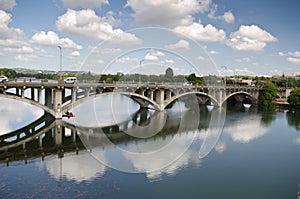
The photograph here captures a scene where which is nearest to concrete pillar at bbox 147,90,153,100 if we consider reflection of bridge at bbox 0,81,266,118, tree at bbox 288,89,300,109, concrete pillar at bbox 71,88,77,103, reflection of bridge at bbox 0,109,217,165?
reflection of bridge at bbox 0,81,266,118

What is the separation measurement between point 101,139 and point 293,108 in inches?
1668

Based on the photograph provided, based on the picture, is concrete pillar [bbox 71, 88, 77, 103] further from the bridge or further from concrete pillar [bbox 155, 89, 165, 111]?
concrete pillar [bbox 155, 89, 165, 111]

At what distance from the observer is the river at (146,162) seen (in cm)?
1385

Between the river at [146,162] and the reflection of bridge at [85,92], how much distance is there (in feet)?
7.90

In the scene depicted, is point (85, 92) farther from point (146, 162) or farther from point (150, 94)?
point (146, 162)

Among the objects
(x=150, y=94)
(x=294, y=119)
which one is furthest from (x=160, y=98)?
(x=294, y=119)

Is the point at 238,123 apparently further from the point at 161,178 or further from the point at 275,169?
the point at 161,178

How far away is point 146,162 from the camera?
17.8 meters

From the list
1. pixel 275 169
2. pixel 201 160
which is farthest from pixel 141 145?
pixel 275 169

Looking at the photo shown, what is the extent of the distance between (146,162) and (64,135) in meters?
9.85

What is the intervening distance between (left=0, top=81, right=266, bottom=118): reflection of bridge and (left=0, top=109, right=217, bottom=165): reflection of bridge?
2286 mm

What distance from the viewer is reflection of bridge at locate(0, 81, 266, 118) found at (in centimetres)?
2662

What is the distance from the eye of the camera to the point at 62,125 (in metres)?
27.4

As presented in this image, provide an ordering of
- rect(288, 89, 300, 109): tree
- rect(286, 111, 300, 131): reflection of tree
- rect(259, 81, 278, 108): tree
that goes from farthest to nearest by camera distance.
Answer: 1. rect(259, 81, 278, 108): tree
2. rect(288, 89, 300, 109): tree
3. rect(286, 111, 300, 131): reflection of tree
